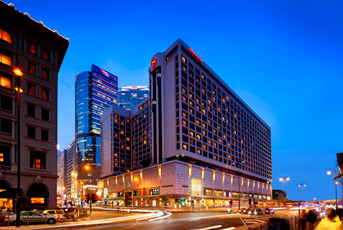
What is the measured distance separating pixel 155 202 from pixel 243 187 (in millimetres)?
51984

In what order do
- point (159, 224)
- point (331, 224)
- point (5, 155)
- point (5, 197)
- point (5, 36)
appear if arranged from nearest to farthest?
point (331, 224), point (159, 224), point (5, 197), point (5, 155), point (5, 36)

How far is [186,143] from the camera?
321 feet

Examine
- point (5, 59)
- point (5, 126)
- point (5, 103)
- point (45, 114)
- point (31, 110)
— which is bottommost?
point (5, 126)

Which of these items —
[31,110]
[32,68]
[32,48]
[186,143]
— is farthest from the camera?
[186,143]

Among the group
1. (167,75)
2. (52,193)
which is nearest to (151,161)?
(167,75)

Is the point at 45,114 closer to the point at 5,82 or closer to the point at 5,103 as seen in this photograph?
the point at 5,103

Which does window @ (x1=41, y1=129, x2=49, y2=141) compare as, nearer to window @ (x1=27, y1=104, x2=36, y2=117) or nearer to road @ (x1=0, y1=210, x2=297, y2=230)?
window @ (x1=27, y1=104, x2=36, y2=117)

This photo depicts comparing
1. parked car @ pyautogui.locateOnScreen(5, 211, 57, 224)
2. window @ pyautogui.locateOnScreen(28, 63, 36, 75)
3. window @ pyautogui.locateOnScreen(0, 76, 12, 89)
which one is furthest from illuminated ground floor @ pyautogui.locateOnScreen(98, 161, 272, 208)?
window @ pyautogui.locateOnScreen(0, 76, 12, 89)

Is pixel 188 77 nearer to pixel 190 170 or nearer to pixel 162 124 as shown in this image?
pixel 162 124

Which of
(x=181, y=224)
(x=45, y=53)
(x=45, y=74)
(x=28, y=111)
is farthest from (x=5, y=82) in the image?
(x=181, y=224)

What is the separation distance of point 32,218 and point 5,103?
1912cm

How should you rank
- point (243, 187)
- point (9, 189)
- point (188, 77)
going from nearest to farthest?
1. point (9, 189)
2. point (188, 77)
3. point (243, 187)

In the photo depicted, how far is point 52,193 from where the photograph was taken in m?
44.7

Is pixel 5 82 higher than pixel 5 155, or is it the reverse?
pixel 5 82
